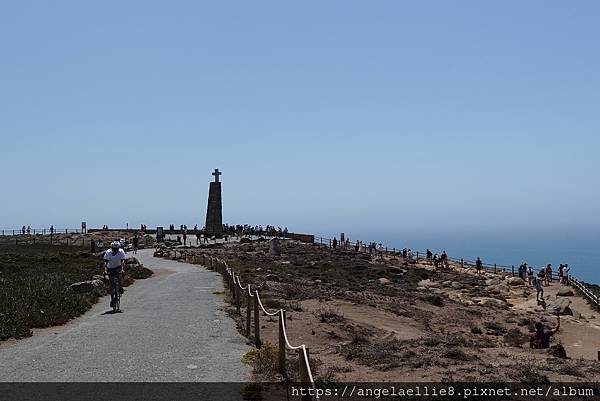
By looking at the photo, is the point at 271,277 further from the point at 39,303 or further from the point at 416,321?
the point at 39,303

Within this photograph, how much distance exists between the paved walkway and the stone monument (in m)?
48.9

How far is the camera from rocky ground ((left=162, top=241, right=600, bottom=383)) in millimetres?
11680

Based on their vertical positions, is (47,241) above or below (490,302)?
above

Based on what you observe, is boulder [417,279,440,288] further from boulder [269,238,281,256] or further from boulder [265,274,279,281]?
boulder [269,238,281,256]

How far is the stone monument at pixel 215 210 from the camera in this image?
6817 cm

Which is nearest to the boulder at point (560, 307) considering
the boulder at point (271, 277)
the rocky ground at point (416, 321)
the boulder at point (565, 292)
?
the rocky ground at point (416, 321)

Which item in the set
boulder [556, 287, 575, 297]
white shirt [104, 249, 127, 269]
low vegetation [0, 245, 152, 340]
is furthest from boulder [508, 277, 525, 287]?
white shirt [104, 249, 127, 269]

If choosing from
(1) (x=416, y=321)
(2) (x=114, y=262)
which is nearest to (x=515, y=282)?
(1) (x=416, y=321)

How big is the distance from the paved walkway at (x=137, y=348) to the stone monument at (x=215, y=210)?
4893 centimetres

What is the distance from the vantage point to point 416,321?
2219cm

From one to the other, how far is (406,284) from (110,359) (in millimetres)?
29680

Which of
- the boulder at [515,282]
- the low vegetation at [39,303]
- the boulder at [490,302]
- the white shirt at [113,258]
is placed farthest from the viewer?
the boulder at [515,282]

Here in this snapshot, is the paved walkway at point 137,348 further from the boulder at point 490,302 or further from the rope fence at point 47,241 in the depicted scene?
the rope fence at point 47,241

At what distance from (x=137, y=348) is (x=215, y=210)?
2249 inches
